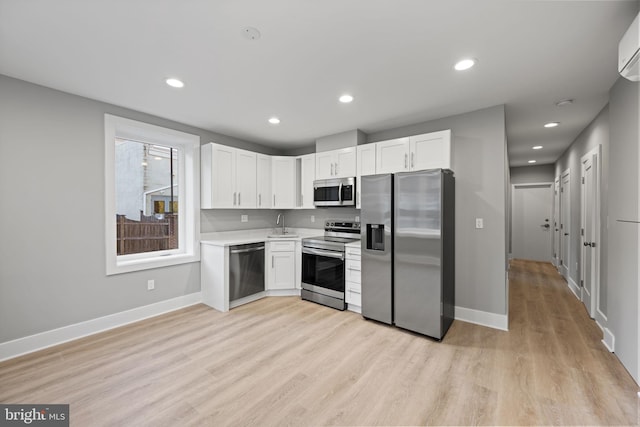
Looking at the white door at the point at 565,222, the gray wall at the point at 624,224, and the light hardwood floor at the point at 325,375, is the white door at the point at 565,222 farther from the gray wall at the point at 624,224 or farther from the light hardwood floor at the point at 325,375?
the gray wall at the point at 624,224

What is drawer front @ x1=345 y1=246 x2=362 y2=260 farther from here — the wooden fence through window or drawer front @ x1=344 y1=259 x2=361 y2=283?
the wooden fence through window

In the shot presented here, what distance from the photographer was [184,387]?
6.70 ft

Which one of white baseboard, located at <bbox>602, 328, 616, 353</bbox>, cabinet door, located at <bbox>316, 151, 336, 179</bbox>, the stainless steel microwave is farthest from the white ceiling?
white baseboard, located at <bbox>602, 328, 616, 353</bbox>

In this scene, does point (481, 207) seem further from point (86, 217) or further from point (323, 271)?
point (86, 217)

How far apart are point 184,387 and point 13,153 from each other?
2658 millimetres

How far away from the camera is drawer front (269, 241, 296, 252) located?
417cm

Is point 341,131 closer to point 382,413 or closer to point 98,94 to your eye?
point 98,94

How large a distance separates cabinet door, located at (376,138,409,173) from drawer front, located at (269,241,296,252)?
176cm

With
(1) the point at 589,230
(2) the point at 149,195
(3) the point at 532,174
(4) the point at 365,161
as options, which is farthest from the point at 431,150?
(3) the point at 532,174

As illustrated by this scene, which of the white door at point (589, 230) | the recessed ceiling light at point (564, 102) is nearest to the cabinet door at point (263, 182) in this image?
the recessed ceiling light at point (564, 102)

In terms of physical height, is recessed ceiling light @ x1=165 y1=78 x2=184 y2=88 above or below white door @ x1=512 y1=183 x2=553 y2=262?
above

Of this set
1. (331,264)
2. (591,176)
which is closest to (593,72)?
(591,176)

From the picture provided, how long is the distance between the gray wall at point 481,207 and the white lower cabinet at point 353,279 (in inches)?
48.7

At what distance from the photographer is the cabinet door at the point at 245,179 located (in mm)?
4145
